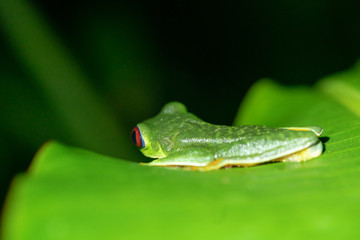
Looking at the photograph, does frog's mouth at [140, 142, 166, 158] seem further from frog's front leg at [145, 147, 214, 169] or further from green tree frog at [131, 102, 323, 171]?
frog's front leg at [145, 147, 214, 169]

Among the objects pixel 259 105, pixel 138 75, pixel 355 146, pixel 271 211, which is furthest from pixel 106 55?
pixel 271 211

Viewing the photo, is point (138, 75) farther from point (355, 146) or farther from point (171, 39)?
point (355, 146)

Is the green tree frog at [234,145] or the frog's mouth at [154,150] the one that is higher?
the green tree frog at [234,145]

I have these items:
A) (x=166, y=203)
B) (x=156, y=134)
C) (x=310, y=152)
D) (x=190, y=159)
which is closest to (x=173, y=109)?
(x=156, y=134)

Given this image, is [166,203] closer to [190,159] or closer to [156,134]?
[190,159]

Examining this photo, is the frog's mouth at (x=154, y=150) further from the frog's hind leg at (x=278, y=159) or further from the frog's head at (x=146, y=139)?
the frog's hind leg at (x=278, y=159)

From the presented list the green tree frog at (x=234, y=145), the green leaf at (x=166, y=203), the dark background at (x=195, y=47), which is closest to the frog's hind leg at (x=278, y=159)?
the green tree frog at (x=234, y=145)

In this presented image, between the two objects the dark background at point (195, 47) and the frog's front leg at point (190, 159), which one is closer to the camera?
the frog's front leg at point (190, 159)

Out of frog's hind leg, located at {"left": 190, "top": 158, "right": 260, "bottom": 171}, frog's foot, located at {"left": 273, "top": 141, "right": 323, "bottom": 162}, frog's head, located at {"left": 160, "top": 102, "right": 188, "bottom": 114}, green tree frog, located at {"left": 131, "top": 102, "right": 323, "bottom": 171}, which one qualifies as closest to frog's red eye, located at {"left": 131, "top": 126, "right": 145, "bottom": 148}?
green tree frog, located at {"left": 131, "top": 102, "right": 323, "bottom": 171}
